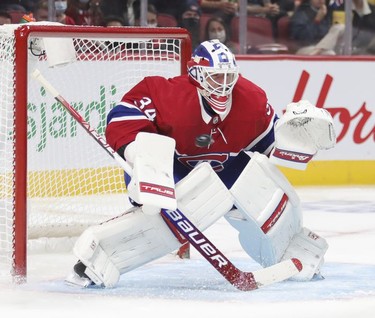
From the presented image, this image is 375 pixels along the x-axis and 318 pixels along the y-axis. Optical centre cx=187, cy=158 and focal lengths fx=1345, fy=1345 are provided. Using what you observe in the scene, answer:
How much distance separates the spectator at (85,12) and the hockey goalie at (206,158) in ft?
9.09

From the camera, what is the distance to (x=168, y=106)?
410cm

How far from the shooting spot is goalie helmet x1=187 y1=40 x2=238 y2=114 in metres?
4.05

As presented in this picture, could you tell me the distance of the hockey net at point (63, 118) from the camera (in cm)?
426

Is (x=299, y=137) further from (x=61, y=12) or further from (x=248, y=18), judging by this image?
(x=248, y=18)

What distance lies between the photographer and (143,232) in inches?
161

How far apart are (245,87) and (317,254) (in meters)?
0.57

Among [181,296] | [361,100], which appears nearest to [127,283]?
[181,296]

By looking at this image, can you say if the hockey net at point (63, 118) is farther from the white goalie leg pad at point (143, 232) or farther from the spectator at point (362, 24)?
the spectator at point (362, 24)

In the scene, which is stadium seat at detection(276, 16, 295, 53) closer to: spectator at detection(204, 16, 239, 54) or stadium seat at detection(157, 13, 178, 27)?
spectator at detection(204, 16, 239, 54)

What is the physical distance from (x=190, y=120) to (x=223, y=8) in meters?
3.21

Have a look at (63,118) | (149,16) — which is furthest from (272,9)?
(63,118)

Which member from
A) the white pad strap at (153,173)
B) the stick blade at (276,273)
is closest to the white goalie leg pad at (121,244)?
the white pad strap at (153,173)

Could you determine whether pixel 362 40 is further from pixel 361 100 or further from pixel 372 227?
pixel 372 227

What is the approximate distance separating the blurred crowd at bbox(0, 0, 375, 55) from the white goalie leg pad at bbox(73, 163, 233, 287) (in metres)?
2.80
